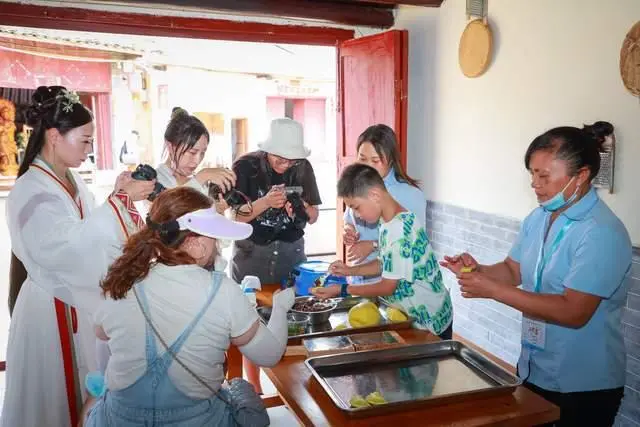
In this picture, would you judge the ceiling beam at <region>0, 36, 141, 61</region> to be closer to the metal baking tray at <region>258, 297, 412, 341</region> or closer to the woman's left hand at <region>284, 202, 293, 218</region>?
the woman's left hand at <region>284, 202, 293, 218</region>

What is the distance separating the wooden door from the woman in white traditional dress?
7.76ft

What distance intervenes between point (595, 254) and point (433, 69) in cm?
271

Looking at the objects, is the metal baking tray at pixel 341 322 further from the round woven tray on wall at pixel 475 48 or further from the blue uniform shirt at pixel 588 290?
the round woven tray on wall at pixel 475 48

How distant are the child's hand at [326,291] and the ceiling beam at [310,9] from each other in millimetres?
2601

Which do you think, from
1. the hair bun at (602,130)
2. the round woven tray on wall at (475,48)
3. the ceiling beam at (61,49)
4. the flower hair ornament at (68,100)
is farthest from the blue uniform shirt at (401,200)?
the ceiling beam at (61,49)

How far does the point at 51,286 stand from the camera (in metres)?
2.27

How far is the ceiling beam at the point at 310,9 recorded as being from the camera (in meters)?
3.97

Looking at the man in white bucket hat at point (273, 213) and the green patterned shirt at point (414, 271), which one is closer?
the green patterned shirt at point (414, 271)

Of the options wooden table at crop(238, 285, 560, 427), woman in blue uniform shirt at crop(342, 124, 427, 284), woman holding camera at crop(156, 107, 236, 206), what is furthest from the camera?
woman in blue uniform shirt at crop(342, 124, 427, 284)

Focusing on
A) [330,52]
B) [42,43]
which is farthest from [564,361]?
[42,43]

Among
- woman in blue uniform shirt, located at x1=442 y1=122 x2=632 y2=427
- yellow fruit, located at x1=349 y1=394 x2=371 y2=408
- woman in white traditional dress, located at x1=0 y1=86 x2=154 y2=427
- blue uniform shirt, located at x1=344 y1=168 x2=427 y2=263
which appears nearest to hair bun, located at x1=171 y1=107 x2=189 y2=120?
woman in white traditional dress, located at x1=0 y1=86 x2=154 y2=427

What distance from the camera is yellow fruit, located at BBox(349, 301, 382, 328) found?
2092 millimetres

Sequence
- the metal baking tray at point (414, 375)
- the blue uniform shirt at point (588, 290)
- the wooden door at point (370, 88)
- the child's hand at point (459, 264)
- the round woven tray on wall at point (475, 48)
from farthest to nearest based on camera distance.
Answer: the wooden door at point (370, 88), the round woven tray on wall at point (475, 48), the child's hand at point (459, 264), the blue uniform shirt at point (588, 290), the metal baking tray at point (414, 375)

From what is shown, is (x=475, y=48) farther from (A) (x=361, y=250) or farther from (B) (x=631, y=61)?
(A) (x=361, y=250)
